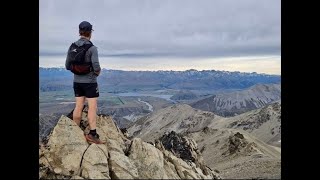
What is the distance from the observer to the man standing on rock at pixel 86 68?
12688 mm

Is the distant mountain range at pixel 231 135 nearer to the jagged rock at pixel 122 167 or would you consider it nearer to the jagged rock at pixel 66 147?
the jagged rock at pixel 122 167

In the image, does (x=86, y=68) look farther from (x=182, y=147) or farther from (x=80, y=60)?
(x=182, y=147)

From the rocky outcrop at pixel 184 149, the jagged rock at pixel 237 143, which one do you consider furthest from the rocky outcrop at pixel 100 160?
the jagged rock at pixel 237 143

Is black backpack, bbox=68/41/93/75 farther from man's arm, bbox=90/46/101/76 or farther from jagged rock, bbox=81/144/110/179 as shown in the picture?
jagged rock, bbox=81/144/110/179

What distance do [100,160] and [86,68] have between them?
2.74 m

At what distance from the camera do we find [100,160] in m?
12.3

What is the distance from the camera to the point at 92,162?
12344 millimetres

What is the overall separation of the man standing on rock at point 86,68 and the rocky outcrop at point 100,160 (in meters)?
0.55

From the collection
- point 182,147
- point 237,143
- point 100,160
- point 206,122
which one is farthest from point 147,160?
point 206,122

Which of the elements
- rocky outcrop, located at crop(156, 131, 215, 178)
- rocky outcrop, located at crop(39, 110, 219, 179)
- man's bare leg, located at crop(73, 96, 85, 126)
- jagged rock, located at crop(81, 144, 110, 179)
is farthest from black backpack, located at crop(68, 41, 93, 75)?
rocky outcrop, located at crop(156, 131, 215, 178)
